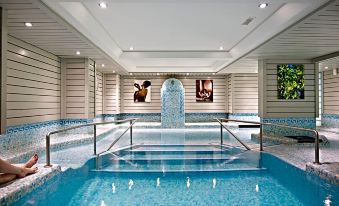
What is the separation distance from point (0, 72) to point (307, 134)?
852 cm

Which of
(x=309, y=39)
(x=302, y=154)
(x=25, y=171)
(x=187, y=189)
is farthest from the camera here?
(x=309, y=39)

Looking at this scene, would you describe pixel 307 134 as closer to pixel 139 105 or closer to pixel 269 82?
pixel 269 82

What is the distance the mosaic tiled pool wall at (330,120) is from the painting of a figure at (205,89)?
567 cm

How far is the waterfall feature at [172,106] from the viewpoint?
13.6 meters

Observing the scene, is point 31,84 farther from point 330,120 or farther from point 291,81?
point 330,120

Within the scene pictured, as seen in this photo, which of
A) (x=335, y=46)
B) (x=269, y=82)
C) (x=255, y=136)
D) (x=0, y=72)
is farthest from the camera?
(x=269, y=82)

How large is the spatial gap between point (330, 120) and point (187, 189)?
35.0 ft

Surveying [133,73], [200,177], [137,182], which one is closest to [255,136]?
[200,177]

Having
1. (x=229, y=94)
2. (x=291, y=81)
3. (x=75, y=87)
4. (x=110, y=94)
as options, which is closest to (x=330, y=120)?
(x=291, y=81)

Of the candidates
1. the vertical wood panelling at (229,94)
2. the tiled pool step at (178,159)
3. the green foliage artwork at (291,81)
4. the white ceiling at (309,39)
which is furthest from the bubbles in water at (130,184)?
the vertical wood panelling at (229,94)

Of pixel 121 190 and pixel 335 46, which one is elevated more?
pixel 335 46

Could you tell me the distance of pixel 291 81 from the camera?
30.6 ft

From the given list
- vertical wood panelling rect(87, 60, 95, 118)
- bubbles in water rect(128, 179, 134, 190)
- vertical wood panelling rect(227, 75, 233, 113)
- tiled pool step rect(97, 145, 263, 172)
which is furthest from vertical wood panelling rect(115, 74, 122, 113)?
bubbles in water rect(128, 179, 134, 190)

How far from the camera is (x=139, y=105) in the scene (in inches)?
624
